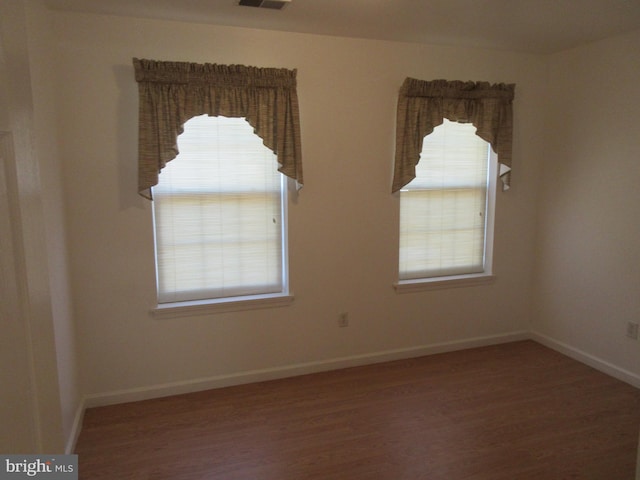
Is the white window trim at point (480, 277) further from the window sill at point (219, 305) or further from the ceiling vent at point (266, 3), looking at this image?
the ceiling vent at point (266, 3)

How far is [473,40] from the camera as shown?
10.8 ft

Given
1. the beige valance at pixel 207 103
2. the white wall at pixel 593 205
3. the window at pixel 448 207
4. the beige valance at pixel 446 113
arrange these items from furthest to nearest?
the window at pixel 448 207
the beige valance at pixel 446 113
the white wall at pixel 593 205
the beige valance at pixel 207 103

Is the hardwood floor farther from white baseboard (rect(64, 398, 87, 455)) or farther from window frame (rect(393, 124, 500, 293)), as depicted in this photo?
window frame (rect(393, 124, 500, 293))

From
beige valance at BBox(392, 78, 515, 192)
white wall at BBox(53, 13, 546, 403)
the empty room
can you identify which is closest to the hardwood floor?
the empty room

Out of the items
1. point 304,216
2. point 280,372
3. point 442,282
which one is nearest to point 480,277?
point 442,282

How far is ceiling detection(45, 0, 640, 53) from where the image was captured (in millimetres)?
2514

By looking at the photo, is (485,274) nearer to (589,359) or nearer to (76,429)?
(589,359)

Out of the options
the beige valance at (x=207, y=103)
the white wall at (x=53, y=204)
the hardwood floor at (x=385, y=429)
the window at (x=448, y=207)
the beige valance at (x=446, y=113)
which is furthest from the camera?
the window at (x=448, y=207)

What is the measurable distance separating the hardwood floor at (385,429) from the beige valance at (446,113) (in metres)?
1.61

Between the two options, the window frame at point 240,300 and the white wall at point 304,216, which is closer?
the white wall at point 304,216

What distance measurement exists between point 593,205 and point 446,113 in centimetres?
139

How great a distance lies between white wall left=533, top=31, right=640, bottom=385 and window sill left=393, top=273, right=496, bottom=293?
59 centimetres

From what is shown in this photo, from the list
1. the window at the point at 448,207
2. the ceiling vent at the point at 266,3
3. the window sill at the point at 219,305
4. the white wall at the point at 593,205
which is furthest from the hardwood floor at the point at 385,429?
the ceiling vent at the point at 266,3

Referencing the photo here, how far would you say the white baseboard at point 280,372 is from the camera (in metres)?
2.96
